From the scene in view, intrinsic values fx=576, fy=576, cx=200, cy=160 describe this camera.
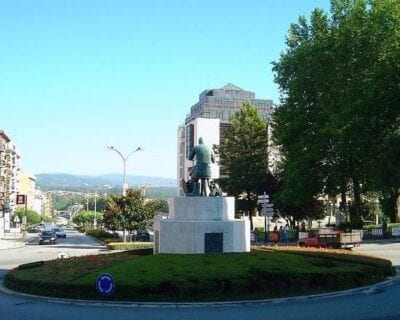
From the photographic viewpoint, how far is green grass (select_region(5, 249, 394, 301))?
16609mm

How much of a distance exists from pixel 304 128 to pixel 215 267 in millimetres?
31765

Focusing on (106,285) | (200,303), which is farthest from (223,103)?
(200,303)

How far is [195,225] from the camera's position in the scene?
22359mm

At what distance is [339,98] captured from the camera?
46.3 meters

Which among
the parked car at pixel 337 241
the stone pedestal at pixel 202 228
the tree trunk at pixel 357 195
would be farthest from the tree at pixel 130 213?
the stone pedestal at pixel 202 228

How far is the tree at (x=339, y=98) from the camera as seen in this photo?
1638 inches

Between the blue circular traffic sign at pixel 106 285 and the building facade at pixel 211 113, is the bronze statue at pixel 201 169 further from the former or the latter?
the building facade at pixel 211 113

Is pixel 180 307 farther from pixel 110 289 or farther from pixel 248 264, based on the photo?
pixel 248 264

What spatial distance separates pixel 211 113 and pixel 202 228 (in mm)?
132681

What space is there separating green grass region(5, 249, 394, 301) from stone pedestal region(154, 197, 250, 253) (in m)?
1.57

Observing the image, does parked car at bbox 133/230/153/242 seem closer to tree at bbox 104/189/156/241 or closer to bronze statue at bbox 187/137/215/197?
tree at bbox 104/189/156/241


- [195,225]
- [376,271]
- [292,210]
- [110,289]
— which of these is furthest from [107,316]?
[292,210]

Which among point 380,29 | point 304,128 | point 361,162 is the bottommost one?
point 361,162

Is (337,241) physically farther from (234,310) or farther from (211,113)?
(211,113)
